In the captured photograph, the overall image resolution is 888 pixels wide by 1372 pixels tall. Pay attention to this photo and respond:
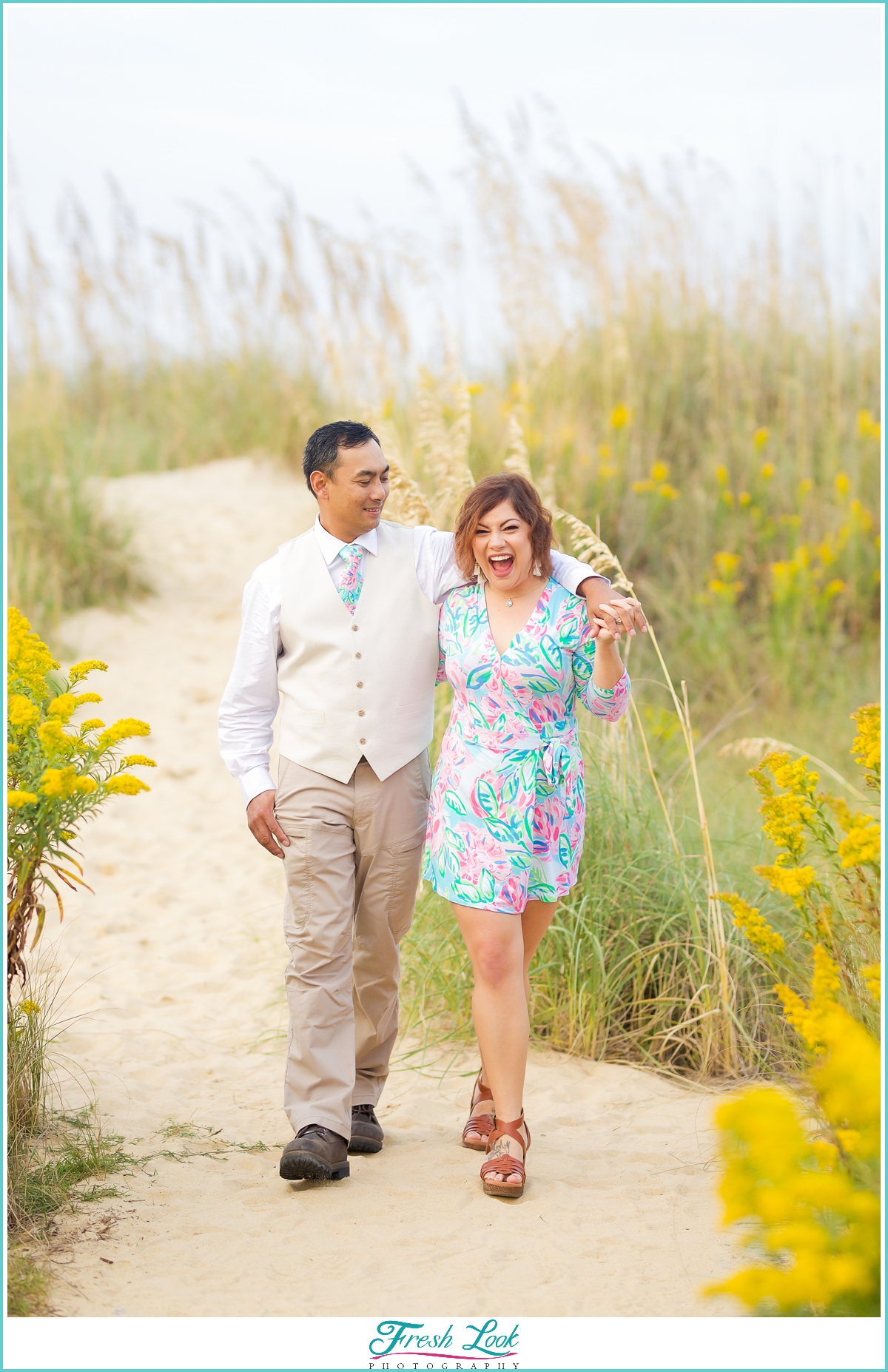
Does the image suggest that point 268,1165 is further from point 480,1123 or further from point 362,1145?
point 480,1123

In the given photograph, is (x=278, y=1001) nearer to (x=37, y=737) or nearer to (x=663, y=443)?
(x=37, y=737)

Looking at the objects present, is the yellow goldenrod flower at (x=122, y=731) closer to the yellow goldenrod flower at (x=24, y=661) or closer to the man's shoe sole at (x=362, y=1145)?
the yellow goldenrod flower at (x=24, y=661)

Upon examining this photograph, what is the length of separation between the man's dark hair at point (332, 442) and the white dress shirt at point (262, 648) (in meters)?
0.14

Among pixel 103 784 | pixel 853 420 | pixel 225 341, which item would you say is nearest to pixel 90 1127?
pixel 103 784

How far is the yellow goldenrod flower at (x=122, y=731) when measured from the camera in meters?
2.47

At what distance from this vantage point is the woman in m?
2.74

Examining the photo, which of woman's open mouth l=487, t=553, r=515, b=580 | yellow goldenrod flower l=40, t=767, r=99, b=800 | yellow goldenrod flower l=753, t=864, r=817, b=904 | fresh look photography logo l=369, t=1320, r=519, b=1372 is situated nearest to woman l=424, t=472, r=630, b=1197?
woman's open mouth l=487, t=553, r=515, b=580

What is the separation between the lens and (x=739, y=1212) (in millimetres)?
1501

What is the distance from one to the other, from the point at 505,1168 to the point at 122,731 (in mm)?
1332

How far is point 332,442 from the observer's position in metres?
2.87

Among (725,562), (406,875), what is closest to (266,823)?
(406,875)

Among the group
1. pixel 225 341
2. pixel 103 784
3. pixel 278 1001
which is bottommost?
pixel 278 1001

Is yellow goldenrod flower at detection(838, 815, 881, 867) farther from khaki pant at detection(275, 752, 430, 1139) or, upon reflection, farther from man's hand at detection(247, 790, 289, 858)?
man's hand at detection(247, 790, 289, 858)

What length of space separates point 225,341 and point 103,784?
7195 millimetres
